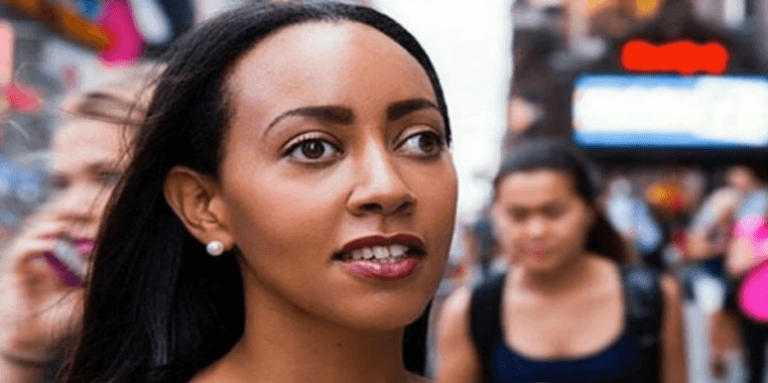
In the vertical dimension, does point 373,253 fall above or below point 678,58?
above

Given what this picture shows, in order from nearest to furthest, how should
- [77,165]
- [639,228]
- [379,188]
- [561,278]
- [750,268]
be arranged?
[379,188] < [77,165] < [561,278] < [750,268] < [639,228]

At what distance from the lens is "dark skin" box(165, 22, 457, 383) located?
1.58 m

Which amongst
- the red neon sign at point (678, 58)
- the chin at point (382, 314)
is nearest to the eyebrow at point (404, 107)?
the chin at point (382, 314)

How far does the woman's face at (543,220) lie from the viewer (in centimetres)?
359

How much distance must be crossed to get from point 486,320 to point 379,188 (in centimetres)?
205

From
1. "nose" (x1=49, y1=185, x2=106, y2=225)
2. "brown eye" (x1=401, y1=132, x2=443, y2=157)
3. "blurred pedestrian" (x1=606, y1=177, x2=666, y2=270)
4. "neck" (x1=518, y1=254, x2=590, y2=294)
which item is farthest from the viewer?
"blurred pedestrian" (x1=606, y1=177, x2=666, y2=270)

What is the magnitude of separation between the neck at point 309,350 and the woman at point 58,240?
20.8 inches

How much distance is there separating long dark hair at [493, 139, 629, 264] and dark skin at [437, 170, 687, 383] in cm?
4

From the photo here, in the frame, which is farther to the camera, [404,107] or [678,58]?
[678,58]

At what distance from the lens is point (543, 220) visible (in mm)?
3625

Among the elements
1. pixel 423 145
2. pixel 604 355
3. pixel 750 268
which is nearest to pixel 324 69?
pixel 423 145

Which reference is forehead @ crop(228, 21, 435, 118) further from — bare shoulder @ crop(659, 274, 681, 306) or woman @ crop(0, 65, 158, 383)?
bare shoulder @ crop(659, 274, 681, 306)

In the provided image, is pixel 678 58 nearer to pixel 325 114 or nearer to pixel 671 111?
pixel 671 111

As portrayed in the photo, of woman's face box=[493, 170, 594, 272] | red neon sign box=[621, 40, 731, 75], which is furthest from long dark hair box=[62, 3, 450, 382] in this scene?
red neon sign box=[621, 40, 731, 75]
